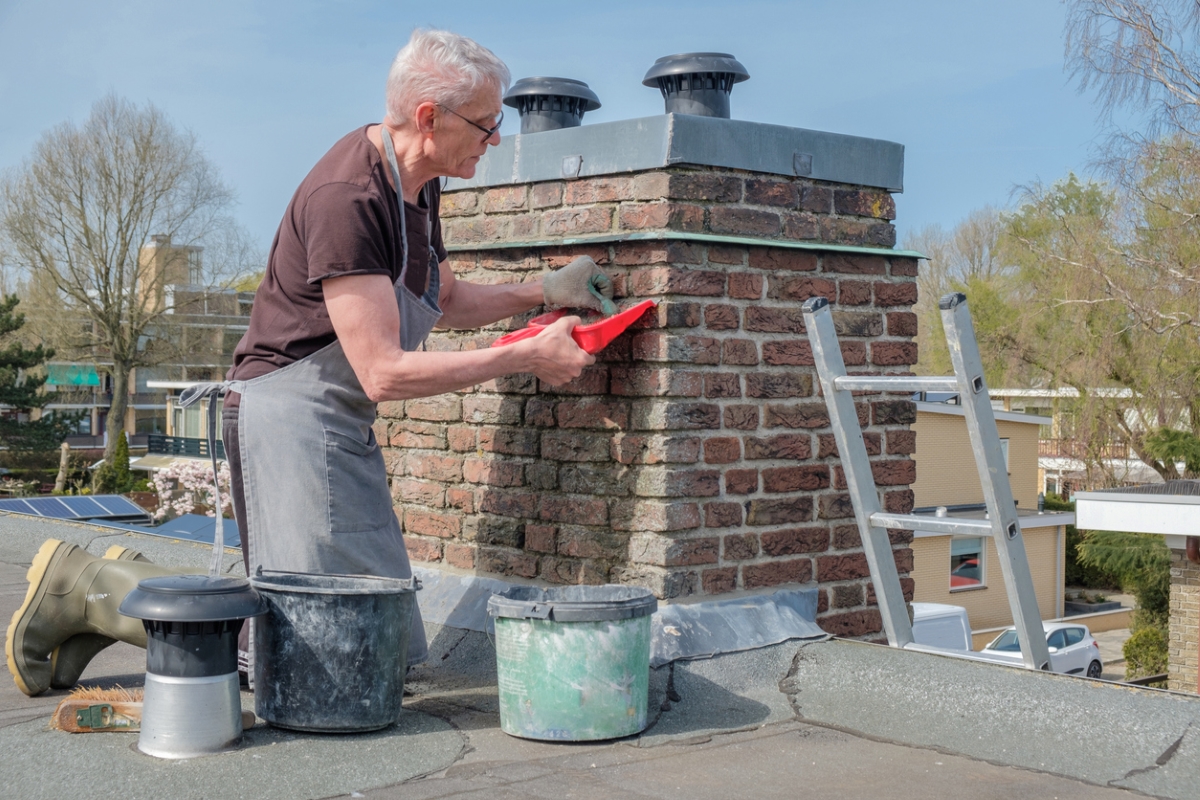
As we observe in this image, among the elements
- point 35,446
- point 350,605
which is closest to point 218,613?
point 350,605

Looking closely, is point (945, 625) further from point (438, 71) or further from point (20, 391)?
point (20, 391)

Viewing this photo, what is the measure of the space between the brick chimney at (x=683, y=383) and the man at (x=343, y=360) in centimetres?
47

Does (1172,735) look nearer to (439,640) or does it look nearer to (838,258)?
(838,258)

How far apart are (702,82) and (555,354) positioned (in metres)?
1.20

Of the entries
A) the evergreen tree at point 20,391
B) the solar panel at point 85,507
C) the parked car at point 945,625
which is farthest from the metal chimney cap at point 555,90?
the evergreen tree at point 20,391

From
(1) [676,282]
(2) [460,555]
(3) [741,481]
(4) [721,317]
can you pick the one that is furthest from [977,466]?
(2) [460,555]

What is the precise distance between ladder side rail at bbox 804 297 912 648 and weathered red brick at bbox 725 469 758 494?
1.10 ft

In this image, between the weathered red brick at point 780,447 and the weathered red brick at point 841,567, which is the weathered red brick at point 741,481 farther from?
the weathered red brick at point 841,567

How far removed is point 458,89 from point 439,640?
1.81 m

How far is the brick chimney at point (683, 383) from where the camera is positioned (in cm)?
365

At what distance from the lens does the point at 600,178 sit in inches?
151

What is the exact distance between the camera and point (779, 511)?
3902 mm

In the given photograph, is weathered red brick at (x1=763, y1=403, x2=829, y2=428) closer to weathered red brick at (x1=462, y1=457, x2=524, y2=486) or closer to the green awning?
weathered red brick at (x1=462, y1=457, x2=524, y2=486)

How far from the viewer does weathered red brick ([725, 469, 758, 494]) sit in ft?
12.3
